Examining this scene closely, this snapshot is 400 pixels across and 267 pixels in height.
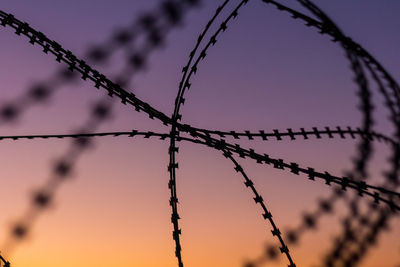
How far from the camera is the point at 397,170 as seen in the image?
706 cm

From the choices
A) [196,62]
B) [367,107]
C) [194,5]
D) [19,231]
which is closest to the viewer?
[19,231]

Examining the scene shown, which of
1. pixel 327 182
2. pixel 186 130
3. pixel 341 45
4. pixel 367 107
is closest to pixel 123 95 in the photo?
pixel 186 130

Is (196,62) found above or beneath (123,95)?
above

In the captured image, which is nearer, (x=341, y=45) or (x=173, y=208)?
(x=173, y=208)

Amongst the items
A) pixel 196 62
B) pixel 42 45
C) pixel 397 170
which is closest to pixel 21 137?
pixel 42 45

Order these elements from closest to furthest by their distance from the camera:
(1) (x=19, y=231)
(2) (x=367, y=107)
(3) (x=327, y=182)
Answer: (1) (x=19, y=231) < (3) (x=327, y=182) < (2) (x=367, y=107)

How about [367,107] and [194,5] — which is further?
[367,107]

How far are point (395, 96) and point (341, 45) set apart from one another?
4.89 feet

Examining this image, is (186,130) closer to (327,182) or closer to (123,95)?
(123,95)

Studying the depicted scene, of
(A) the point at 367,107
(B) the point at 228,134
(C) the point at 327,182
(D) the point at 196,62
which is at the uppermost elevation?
(D) the point at 196,62

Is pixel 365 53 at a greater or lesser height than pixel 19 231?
greater

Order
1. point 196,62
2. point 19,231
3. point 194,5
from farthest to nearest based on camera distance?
point 196,62
point 194,5
point 19,231

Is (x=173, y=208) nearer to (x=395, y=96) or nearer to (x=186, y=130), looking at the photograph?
(x=186, y=130)

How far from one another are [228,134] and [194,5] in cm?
117
